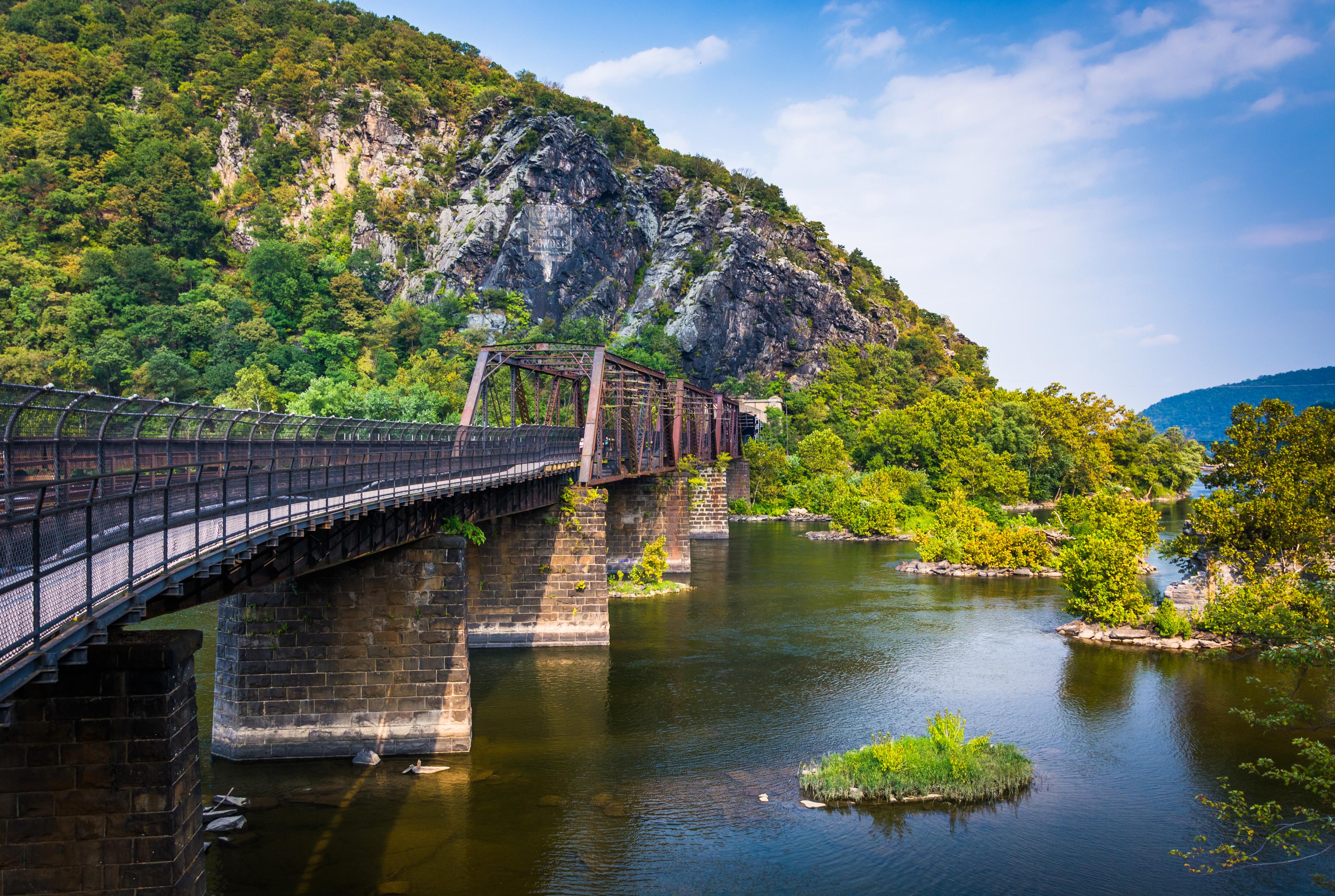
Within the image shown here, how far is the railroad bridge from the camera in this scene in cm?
1102

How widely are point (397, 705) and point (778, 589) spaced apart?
3026 centimetres

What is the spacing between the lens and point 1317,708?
94.3 feet

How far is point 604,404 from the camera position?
45.2 m

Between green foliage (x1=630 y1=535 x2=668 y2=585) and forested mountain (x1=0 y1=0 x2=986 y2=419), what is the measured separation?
40.1 metres

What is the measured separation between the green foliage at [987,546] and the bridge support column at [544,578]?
30294 mm

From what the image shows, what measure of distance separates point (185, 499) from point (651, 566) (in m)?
35.3

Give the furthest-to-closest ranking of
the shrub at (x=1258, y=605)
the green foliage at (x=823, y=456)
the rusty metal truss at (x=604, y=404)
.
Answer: the green foliage at (x=823, y=456), the rusty metal truss at (x=604, y=404), the shrub at (x=1258, y=605)

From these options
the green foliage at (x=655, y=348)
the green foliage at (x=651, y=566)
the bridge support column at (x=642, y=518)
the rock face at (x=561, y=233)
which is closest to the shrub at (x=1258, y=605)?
the green foliage at (x=651, y=566)

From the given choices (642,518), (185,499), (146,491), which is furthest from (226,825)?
(642,518)

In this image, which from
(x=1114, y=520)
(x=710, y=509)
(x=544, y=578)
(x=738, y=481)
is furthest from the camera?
(x=738, y=481)

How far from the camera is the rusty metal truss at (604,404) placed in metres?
39.7

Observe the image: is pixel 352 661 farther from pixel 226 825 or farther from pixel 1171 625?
pixel 1171 625

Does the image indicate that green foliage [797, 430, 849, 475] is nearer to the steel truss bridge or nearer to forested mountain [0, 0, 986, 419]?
forested mountain [0, 0, 986, 419]

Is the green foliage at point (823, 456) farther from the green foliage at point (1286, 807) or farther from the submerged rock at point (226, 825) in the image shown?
the submerged rock at point (226, 825)
